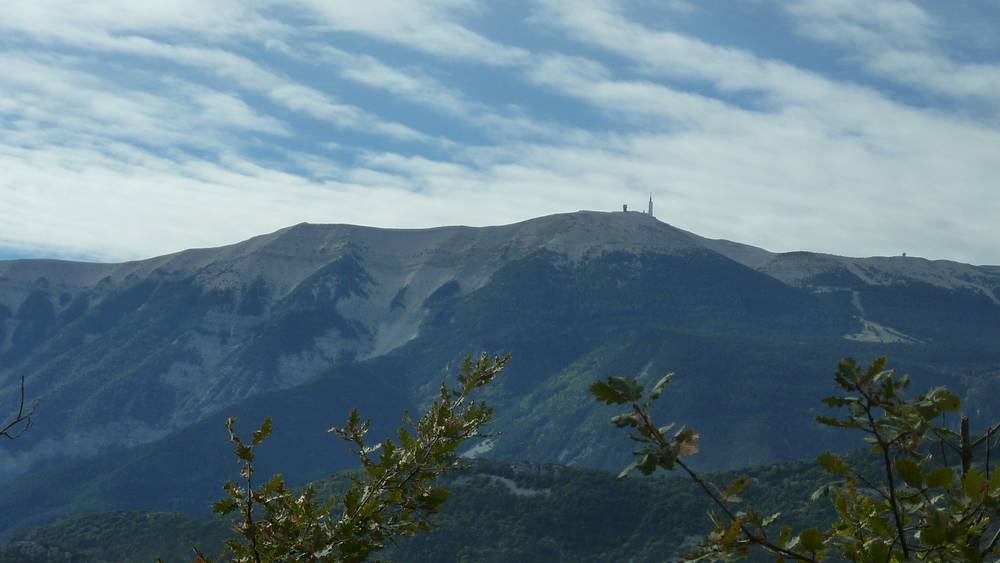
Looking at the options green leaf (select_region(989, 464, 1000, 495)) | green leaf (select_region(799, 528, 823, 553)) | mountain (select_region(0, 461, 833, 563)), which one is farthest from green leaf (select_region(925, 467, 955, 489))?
mountain (select_region(0, 461, 833, 563))

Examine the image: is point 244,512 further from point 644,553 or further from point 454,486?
point 454,486

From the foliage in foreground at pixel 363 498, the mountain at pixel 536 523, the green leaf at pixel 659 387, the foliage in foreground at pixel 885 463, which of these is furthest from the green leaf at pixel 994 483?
the mountain at pixel 536 523

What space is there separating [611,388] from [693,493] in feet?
525

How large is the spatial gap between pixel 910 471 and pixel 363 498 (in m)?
5.35

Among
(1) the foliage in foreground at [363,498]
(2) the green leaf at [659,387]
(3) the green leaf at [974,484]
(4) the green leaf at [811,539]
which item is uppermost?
(2) the green leaf at [659,387]

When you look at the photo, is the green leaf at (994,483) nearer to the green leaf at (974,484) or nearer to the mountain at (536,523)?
the green leaf at (974,484)

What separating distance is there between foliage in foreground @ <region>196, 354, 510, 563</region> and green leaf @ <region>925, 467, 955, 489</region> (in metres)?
4.83

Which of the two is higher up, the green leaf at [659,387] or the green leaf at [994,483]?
the green leaf at [659,387]

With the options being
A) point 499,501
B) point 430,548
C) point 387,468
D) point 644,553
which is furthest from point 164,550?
point 387,468

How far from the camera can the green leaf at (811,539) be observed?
24.8ft

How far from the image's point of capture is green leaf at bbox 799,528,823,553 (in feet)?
24.8

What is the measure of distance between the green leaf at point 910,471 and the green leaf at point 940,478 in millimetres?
61

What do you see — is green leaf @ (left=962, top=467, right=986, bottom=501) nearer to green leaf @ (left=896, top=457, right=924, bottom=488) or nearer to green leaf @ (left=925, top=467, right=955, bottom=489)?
green leaf @ (left=925, top=467, right=955, bottom=489)

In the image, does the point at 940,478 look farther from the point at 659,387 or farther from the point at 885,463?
the point at 659,387
